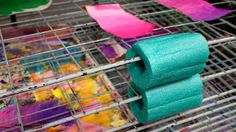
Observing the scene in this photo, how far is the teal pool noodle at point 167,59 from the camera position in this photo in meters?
0.52

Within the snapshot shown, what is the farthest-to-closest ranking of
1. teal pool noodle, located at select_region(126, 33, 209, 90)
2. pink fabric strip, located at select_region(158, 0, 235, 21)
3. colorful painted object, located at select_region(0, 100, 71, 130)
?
pink fabric strip, located at select_region(158, 0, 235, 21) < colorful painted object, located at select_region(0, 100, 71, 130) < teal pool noodle, located at select_region(126, 33, 209, 90)

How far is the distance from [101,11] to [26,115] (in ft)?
1.33

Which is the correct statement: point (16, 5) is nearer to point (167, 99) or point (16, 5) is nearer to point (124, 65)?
point (124, 65)

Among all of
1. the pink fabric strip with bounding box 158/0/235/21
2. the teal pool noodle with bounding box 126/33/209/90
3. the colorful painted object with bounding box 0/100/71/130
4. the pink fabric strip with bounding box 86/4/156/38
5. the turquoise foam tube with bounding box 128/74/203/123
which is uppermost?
the teal pool noodle with bounding box 126/33/209/90

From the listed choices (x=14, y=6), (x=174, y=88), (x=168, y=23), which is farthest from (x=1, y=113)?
(x=168, y=23)

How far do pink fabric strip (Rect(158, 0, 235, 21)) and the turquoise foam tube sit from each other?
35cm

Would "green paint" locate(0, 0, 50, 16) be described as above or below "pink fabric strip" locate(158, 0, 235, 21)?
below

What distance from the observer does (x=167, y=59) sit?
0.52 m

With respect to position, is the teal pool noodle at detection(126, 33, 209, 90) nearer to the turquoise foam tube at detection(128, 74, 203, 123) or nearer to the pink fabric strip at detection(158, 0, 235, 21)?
the turquoise foam tube at detection(128, 74, 203, 123)

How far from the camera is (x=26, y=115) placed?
0.70 metres

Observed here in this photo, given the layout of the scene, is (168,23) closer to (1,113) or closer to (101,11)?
(101,11)

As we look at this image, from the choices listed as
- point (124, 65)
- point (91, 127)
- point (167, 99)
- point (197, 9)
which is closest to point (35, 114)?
point (91, 127)

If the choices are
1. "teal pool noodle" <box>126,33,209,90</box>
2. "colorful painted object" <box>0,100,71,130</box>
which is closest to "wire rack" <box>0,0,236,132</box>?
"colorful painted object" <box>0,100,71,130</box>

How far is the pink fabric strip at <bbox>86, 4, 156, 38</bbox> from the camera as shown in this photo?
0.79 m
